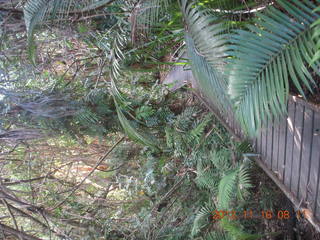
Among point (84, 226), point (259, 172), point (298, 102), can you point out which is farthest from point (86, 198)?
point (298, 102)

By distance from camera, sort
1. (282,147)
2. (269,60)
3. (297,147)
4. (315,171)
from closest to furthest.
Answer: (269,60), (315,171), (297,147), (282,147)

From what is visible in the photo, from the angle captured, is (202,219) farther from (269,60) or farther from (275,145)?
(269,60)

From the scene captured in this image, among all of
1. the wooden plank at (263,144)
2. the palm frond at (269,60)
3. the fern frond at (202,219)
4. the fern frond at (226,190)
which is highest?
the palm frond at (269,60)

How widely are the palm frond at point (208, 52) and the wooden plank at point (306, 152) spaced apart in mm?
768

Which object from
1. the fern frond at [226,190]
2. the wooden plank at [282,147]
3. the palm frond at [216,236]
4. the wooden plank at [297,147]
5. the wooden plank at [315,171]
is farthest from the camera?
the palm frond at [216,236]

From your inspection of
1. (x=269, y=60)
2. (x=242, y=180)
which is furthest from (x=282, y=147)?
(x=269, y=60)

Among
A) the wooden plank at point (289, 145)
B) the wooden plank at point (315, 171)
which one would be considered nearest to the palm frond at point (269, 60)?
the wooden plank at point (315, 171)

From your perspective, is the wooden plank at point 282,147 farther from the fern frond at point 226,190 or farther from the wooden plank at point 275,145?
the fern frond at point 226,190

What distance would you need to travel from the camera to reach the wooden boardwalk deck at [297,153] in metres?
1.77

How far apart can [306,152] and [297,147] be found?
90 millimetres

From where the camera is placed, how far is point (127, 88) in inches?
172

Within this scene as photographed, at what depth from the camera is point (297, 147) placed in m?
1.93

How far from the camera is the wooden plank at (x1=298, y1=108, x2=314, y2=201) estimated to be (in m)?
1.79

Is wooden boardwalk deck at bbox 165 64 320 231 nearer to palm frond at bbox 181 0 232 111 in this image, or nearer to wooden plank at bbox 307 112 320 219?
wooden plank at bbox 307 112 320 219
